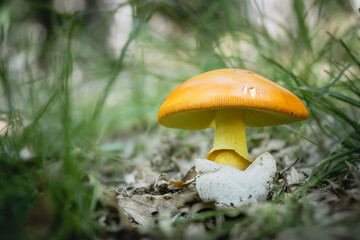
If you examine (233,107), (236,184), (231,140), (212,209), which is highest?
(233,107)

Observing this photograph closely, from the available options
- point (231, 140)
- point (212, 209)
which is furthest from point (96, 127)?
point (212, 209)

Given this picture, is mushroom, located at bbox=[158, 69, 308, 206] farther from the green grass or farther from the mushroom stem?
the green grass

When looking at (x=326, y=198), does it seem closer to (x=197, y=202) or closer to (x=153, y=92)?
(x=197, y=202)

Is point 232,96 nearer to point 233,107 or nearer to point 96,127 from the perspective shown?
point 233,107

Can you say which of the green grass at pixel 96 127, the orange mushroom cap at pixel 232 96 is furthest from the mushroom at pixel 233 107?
the green grass at pixel 96 127

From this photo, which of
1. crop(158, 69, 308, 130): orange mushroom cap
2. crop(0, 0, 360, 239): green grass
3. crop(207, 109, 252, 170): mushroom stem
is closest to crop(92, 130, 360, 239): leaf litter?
crop(0, 0, 360, 239): green grass

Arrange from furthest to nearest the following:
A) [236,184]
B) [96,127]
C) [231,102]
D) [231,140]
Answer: [96,127], [231,140], [236,184], [231,102]
